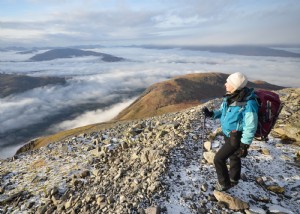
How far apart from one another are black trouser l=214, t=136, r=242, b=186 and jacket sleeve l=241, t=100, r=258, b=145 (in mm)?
711

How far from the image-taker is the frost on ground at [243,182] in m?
8.27

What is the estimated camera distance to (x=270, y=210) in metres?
8.22

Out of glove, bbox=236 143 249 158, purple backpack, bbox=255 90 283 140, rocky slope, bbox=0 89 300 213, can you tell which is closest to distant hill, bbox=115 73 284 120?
rocky slope, bbox=0 89 300 213

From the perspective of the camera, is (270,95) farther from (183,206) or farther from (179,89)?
Answer: (179,89)

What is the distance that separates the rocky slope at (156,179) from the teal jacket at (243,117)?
238 cm

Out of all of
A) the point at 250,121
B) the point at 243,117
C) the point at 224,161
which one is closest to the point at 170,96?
the point at 224,161

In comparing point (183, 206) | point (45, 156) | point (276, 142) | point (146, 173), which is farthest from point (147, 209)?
point (45, 156)

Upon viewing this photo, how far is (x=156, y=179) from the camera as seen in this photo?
30.4 feet

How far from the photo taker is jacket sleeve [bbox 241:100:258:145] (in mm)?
6871

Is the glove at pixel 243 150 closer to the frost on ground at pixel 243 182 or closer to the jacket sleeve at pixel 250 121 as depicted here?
the jacket sleeve at pixel 250 121

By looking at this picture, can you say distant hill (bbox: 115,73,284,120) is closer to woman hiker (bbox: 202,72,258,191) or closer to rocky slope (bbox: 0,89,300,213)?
rocky slope (bbox: 0,89,300,213)

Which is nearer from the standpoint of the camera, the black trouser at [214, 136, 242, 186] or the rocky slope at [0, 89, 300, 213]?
the black trouser at [214, 136, 242, 186]

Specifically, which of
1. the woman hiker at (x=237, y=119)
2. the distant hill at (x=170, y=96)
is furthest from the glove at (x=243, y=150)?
the distant hill at (x=170, y=96)

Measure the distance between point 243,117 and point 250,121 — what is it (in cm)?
40
